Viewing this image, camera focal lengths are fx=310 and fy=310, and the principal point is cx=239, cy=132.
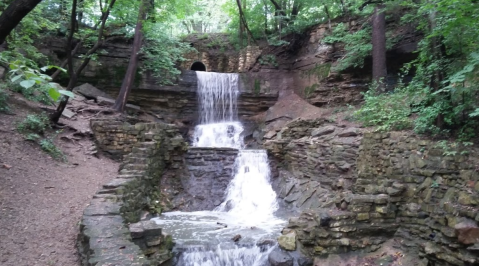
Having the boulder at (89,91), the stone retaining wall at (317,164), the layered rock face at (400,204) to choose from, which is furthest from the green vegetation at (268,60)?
the layered rock face at (400,204)

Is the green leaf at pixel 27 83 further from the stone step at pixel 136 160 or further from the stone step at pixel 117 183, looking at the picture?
the stone step at pixel 136 160

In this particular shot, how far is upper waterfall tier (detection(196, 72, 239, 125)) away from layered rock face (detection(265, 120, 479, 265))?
8.44 m

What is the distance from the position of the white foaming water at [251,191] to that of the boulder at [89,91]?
697cm

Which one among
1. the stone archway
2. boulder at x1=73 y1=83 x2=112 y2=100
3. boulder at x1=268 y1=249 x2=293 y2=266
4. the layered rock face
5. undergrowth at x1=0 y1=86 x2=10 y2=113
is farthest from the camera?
the stone archway

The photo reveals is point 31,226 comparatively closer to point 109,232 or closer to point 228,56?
point 109,232

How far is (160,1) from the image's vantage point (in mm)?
11875

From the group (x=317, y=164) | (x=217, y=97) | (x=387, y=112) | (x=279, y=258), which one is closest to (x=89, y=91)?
(x=217, y=97)

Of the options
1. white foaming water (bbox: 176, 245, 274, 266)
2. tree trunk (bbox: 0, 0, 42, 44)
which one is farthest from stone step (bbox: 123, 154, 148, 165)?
tree trunk (bbox: 0, 0, 42, 44)

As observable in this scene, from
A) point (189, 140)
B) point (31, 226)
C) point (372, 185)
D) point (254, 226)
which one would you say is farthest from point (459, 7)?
point (189, 140)

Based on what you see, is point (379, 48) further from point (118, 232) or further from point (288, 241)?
point (118, 232)

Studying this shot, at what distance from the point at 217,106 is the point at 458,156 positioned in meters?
11.8

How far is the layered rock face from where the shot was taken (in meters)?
4.79

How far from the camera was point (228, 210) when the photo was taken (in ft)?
30.4

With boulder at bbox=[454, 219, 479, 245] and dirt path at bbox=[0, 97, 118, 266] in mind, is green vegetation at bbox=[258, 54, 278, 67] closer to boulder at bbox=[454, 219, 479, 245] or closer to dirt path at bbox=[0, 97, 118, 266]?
dirt path at bbox=[0, 97, 118, 266]
